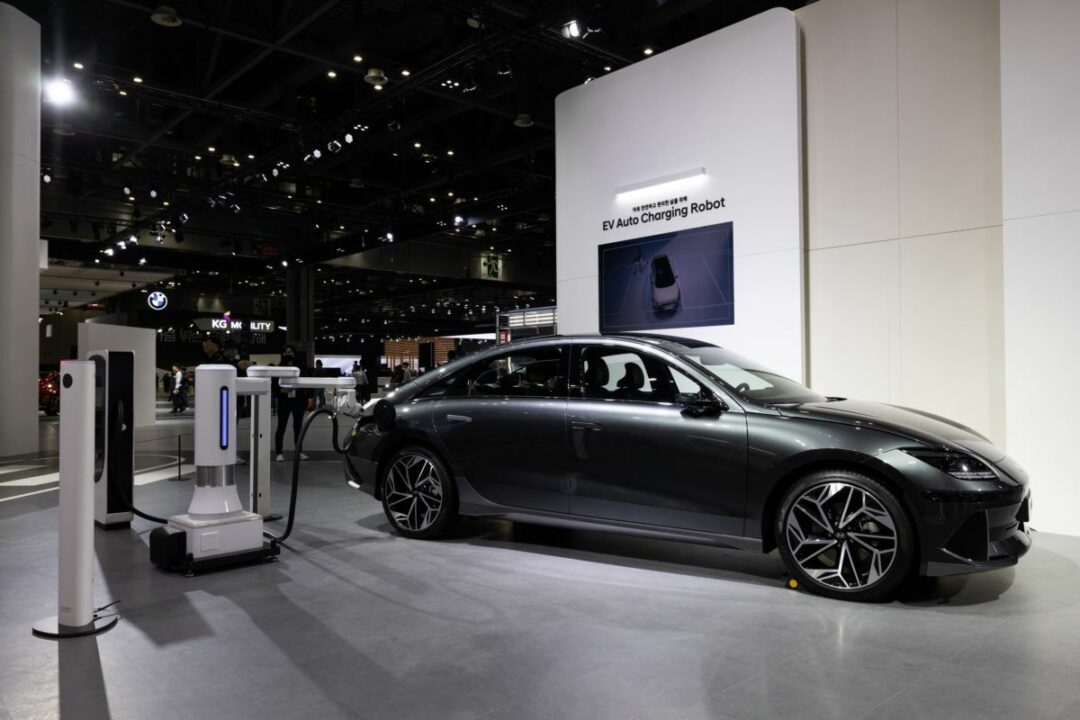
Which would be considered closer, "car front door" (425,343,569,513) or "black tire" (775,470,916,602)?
"black tire" (775,470,916,602)

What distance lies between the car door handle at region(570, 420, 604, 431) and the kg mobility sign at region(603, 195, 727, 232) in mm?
3180

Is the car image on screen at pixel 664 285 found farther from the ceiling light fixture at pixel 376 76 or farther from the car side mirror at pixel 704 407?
the ceiling light fixture at pixel 376 76

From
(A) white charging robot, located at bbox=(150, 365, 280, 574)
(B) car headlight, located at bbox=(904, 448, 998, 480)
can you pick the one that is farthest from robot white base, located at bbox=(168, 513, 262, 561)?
(B) car headlight, located at bbox=(904, 448, 998, 480)

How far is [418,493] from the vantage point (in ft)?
15.4

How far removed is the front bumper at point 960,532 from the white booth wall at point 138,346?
33.0 ft

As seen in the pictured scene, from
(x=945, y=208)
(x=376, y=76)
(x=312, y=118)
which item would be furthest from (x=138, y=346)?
(x=945, y=208)

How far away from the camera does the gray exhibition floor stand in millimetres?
2346

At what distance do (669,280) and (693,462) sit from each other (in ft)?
11.0

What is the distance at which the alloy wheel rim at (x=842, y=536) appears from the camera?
329cm

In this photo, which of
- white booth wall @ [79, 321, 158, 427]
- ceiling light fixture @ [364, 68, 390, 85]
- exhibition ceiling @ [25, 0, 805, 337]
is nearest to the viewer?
exhibition ceiling @ [25, 0, 805, 337]

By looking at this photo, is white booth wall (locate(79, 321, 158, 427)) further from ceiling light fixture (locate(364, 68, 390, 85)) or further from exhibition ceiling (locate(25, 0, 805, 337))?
ceiling light fixture (locate(364, 68, 390, 85))

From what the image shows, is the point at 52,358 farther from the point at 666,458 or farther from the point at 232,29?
the point at 666,458

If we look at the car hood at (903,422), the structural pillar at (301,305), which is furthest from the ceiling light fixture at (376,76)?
the structural pillar at (301,305)

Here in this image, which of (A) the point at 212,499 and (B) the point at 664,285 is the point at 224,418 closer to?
Answer: (A) the point at 212,499
